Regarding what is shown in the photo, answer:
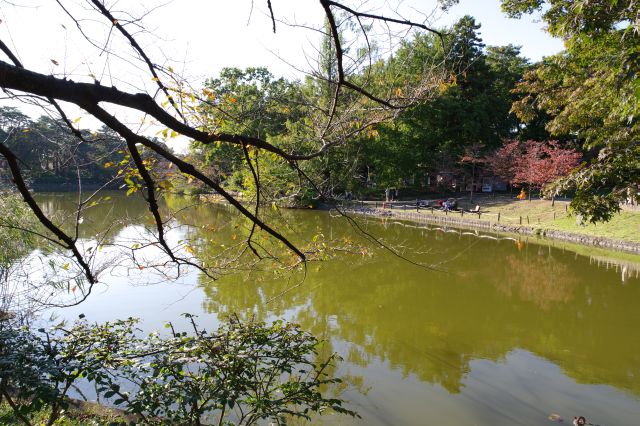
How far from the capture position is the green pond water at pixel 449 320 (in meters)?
4.74

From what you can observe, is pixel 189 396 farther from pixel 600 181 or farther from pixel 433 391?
pixel 600 181

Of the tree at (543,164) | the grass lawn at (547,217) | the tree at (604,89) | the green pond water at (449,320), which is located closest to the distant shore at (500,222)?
the grass lawn at (547,217)

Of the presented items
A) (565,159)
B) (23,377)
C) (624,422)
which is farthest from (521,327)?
(565,159)

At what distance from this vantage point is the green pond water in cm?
474

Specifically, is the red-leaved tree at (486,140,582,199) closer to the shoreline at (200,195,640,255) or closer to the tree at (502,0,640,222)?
the shoreline at (200,195,640,255)

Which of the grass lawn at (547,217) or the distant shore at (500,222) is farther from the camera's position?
the grass lawn at (547,217)

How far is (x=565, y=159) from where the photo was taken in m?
19.6

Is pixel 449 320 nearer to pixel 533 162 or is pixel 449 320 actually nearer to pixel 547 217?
pixel 547 217

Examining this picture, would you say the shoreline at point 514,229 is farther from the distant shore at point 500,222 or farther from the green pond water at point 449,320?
the green pond water at point 449,320

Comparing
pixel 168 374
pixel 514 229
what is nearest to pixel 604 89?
pixel 168 374

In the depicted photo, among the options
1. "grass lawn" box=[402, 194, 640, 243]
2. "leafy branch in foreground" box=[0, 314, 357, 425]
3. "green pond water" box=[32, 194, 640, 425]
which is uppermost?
"grass lawn" box=[402, 194, 640, 243]

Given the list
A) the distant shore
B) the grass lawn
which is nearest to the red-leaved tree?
the grass lawn

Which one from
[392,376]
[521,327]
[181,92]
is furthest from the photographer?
[521,327]

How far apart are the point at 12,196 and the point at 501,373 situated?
8079mm
